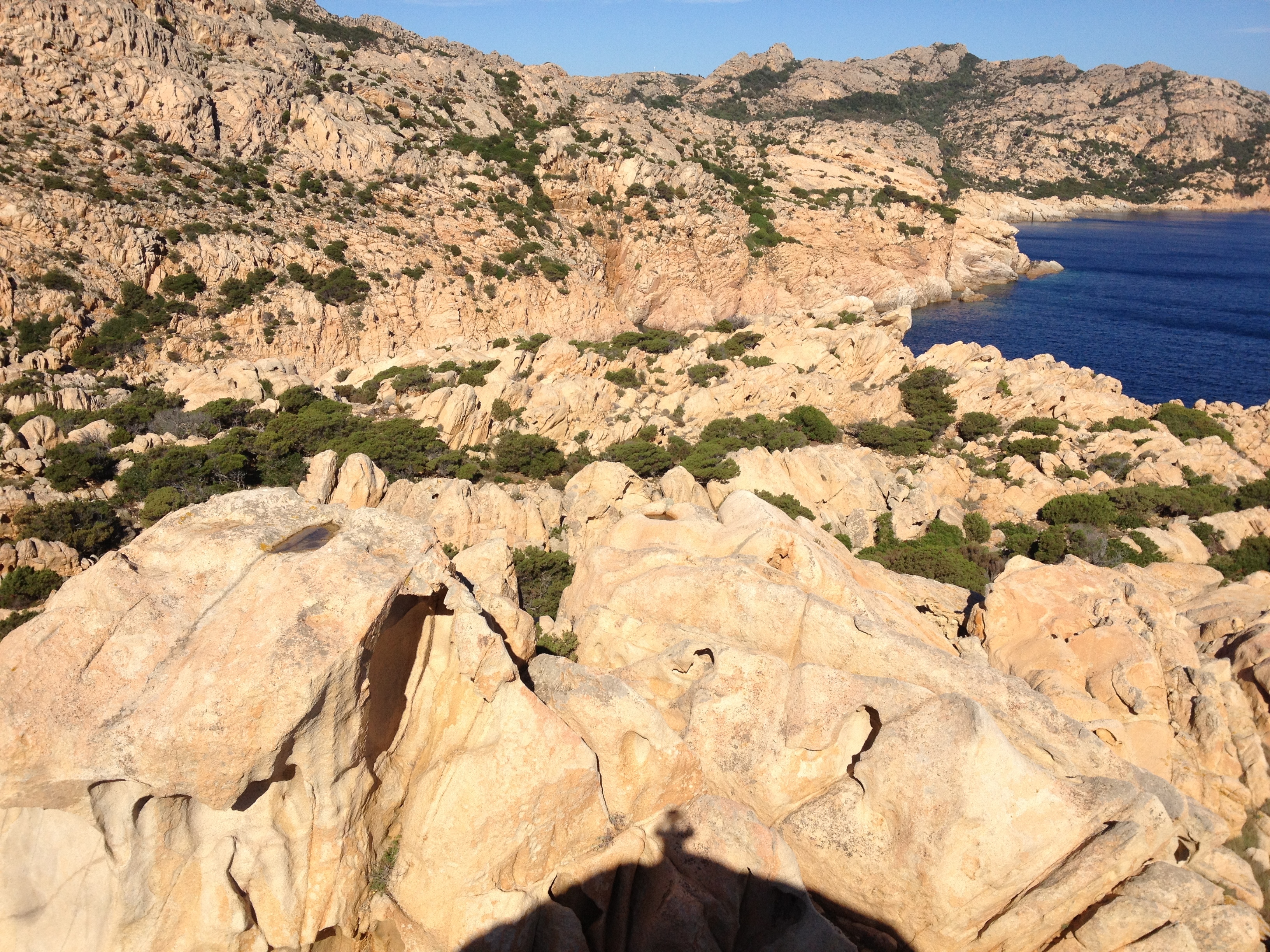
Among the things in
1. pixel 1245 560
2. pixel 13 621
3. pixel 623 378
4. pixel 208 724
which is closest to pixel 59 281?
pixel 13 621

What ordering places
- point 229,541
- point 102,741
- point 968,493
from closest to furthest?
point 102,741
point 229,541
point 968,493

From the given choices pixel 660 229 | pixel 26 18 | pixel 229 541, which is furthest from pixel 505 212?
pixel 229 541

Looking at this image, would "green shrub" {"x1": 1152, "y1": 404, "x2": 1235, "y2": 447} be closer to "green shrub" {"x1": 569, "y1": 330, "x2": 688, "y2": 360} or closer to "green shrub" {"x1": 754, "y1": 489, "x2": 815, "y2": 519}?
"green shrub" {"x1": 754, "y1": 489, "x2": 815, "y2": 519}

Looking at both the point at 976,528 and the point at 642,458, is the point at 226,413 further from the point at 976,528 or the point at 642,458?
the point at 976,528

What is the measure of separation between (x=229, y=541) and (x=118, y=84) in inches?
2230

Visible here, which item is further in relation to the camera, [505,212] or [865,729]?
[505,212]

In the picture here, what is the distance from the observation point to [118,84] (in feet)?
155

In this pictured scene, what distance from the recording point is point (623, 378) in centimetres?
3984

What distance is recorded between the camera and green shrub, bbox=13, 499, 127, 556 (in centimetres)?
2194

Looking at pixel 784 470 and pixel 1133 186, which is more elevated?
pixel 1133 186

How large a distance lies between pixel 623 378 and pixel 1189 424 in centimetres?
2897

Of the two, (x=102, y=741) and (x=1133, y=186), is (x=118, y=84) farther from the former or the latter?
(x=1133, y=186)

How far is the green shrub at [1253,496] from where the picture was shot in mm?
26859

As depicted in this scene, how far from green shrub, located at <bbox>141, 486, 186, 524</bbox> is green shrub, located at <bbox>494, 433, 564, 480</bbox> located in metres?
11.2
